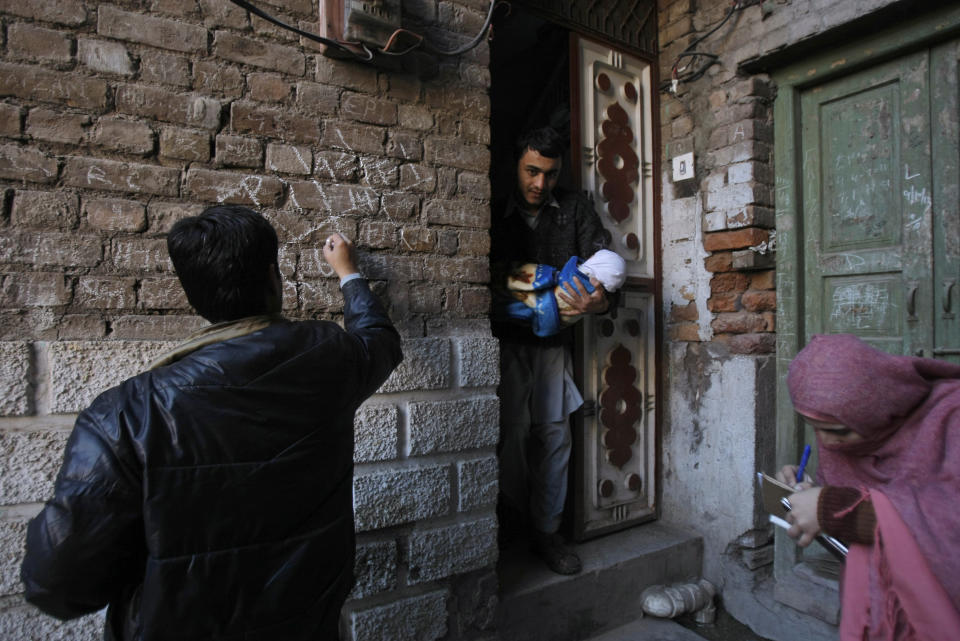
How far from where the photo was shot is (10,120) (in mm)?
1607

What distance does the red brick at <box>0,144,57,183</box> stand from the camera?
160cm

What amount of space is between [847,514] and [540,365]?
167 cm

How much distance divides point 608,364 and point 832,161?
1.56 m

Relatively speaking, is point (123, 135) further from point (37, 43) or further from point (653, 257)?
point (653, 257)

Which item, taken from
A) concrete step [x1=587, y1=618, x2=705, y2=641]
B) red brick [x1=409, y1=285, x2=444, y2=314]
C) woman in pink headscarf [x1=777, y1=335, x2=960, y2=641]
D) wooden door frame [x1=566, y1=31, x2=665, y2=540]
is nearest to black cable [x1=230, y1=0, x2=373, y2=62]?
red brick [x1=409, y1=285, x2=444, y2=314]

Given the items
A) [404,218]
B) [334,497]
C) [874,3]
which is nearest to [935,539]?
[334,497]

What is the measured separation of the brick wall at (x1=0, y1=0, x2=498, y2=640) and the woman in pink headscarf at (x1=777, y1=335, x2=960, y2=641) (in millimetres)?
1192

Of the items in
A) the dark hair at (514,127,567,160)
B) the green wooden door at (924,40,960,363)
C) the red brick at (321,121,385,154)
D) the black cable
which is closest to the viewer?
the black cable

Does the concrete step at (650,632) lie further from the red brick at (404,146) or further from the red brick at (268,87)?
the red brick at (268,87)

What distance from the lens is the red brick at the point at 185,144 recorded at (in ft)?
5.88

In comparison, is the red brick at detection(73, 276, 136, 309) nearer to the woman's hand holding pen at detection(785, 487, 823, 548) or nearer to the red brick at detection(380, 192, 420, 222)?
the red brick at detection(380, 192, 420, 222)

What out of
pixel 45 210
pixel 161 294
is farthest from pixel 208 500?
pixel 45 210

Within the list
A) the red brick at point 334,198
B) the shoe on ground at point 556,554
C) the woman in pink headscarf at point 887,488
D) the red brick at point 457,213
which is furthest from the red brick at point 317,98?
the shoe on ground at point 556,554

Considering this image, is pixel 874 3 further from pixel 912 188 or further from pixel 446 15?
pixel 446 15
